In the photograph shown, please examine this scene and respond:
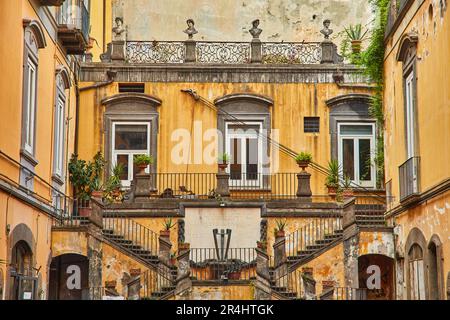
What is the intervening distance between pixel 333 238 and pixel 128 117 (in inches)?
319

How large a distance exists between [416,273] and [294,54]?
10.9 m

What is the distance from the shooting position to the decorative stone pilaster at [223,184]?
2627 centimetres

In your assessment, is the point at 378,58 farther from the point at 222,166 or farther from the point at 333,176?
the point at 222,166

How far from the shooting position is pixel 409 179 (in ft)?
68.6

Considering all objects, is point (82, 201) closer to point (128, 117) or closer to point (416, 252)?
point (128, 117)

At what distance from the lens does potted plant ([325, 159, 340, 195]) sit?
27.9m

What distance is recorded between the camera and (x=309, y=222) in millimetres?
25609

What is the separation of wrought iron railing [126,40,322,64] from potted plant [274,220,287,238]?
629 cm

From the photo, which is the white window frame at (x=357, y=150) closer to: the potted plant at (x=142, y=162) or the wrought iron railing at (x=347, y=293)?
the wrought iron railing at (x=347, y=293)

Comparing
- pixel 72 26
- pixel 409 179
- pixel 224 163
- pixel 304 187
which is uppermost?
pixel 72 26

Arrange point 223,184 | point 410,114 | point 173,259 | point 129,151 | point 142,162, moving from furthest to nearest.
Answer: point 129,151 < point 142,162 < point 223,184 < point 173,259 < point 410,114

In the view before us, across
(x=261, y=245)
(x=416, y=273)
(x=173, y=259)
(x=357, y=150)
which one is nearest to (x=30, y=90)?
(x=173, y=259)

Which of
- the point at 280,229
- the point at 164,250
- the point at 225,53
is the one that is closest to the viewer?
the point at 164,250
